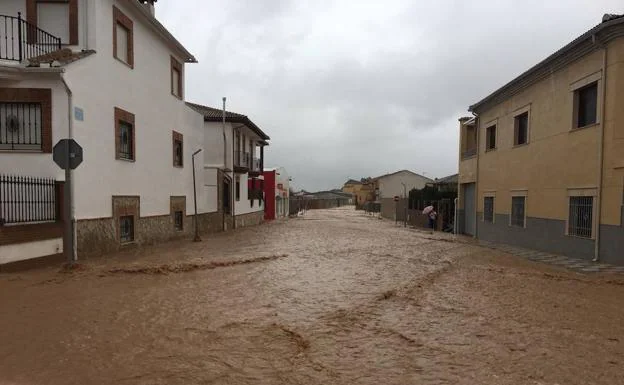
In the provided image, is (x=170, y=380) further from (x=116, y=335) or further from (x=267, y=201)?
(x=267, y=201)

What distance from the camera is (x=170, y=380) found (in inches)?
155

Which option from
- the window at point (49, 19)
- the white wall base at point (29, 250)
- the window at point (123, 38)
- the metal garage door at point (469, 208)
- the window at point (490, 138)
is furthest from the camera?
the metal garage door at point (469, 208)

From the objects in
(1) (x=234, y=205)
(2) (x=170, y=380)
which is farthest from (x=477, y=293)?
(1) (x=234, y=205)

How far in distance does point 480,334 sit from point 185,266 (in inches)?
293

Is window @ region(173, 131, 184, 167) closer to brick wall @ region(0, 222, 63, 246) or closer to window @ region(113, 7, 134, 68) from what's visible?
window @ region(113, 7, 134, 68)

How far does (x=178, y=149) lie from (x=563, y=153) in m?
14.8

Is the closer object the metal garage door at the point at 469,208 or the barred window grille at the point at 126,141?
the barred window grille at the point at 126,141

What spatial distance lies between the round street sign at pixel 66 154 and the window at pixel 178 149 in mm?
8675

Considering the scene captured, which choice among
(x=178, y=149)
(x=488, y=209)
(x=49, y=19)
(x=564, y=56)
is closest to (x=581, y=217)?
(x=564, y=56)

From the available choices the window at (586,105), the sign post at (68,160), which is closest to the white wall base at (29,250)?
the sign post at (68,160)

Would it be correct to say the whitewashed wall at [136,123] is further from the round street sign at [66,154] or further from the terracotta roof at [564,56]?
the terracotta roof at [564,56]

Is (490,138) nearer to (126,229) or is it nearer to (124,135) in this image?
(124,135)

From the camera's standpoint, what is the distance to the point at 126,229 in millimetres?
13984

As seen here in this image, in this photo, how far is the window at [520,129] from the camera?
1636 cm
